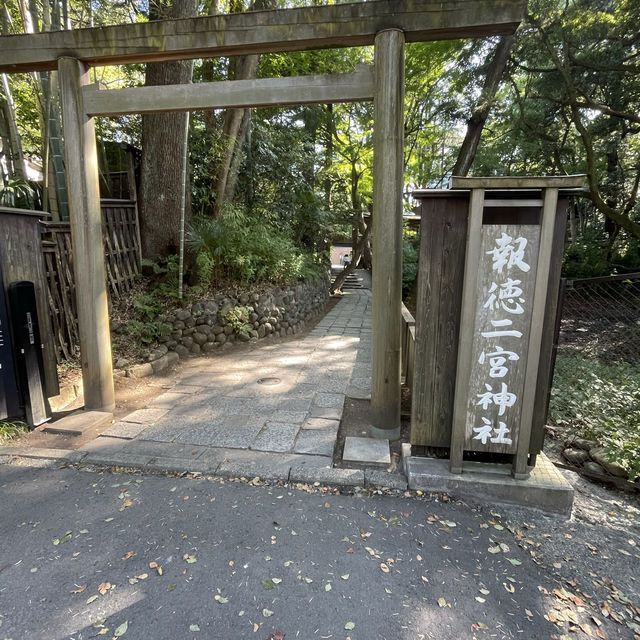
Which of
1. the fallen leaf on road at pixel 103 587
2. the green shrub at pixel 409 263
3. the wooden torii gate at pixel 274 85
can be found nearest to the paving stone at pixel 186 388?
the wooden torii gate at pixel 274 85

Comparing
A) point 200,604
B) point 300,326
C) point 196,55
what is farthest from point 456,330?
point 300,326

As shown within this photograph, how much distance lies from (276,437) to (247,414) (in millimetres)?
576

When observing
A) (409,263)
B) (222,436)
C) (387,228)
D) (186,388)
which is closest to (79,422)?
(186,388)

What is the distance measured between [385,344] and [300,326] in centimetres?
529

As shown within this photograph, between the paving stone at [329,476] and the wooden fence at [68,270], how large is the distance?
351 centimetres

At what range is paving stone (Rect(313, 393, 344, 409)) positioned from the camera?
4.04 meters

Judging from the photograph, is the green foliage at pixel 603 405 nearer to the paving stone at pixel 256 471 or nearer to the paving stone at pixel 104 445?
the paving stone at pixel 256 471

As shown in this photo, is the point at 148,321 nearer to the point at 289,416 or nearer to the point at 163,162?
the point at 163,162

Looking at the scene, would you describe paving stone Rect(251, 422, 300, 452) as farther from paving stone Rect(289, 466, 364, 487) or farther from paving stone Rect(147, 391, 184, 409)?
paving stone Rect(147, 391, 184, 409)

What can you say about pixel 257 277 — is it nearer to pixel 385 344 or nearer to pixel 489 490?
pixel 385 344

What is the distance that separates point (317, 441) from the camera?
10.8 ft

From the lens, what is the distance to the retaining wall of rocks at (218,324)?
537 cm

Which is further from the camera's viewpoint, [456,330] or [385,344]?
[385,344]

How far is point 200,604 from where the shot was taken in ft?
5.93
